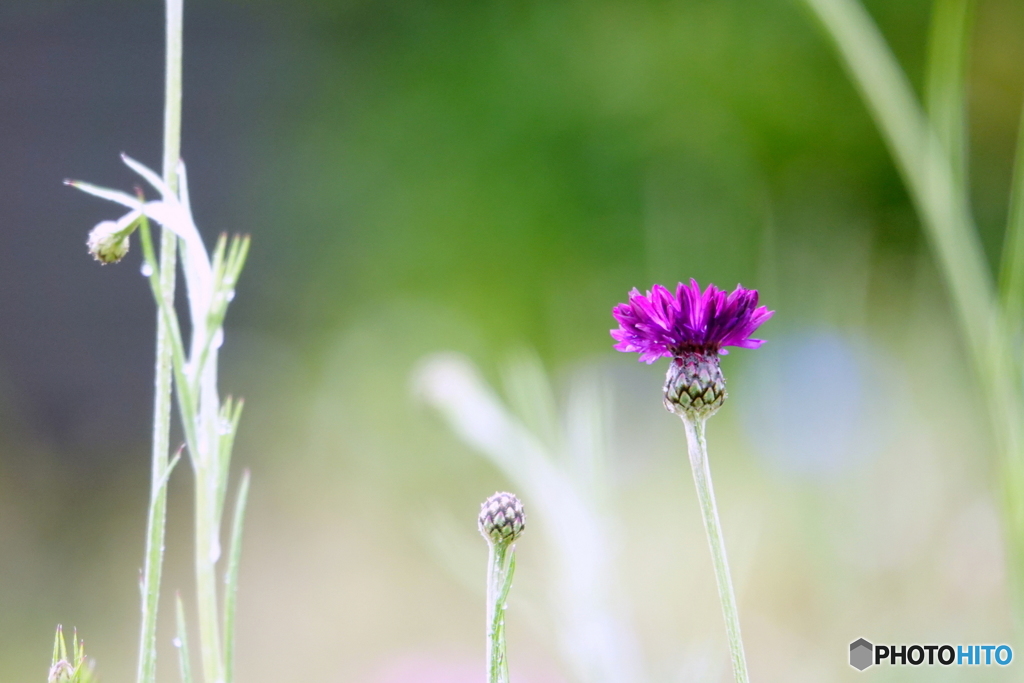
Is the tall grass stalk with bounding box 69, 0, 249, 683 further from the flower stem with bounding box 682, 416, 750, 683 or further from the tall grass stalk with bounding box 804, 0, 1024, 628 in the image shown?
the tall grass stalk with bounding box 804, 0, 1024, 628

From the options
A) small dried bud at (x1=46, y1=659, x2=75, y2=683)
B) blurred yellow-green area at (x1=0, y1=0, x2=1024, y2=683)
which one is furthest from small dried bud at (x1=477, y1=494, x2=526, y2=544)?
blurred yellow-green area at (x1=0, y1=0, x2=1024, y2=683)

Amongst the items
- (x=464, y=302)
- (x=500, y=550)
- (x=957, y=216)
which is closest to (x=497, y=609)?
(x=500, y=550)

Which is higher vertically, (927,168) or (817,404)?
(817,404)

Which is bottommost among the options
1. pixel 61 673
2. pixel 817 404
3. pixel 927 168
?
pixel 61 673

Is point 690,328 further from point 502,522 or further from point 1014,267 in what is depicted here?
point 1014,267

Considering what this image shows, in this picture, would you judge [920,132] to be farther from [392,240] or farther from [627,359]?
[392,240]

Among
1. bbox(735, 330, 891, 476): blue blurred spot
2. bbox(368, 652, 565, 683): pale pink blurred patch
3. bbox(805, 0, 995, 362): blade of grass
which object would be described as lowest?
bbox(368, 652, 565, 683): pale pink blurred patch

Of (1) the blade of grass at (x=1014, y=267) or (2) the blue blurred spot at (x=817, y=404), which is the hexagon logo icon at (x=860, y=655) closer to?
(1) the blade of grass at (x=1014, y=267)

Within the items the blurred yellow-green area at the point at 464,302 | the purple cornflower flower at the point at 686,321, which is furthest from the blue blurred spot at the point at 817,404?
the purple cornflower flower at the point at 686,321
